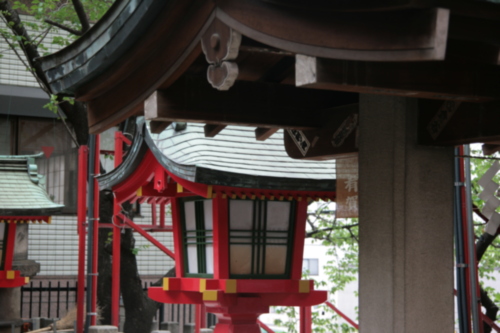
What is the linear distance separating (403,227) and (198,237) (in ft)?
15.5

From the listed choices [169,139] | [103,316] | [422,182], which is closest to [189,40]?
[422,182]

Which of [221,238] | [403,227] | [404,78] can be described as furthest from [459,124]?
[221,238]

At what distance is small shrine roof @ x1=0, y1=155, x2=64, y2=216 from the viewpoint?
13.7m

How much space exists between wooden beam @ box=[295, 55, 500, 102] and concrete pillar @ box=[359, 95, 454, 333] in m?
0.49

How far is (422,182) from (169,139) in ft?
16.3

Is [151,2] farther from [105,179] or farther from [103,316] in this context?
[103,316]

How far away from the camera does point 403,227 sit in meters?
4.12

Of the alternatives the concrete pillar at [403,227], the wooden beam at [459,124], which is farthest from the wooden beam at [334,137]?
the wooden beam at [459,124]

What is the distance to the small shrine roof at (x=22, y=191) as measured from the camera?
13.7m

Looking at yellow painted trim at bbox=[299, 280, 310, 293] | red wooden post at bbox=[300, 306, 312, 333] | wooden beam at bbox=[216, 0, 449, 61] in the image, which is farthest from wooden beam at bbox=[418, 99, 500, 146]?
red wooden post at bbox=[300, 306, 312, 333]

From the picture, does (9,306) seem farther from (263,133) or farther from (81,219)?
(263,133)

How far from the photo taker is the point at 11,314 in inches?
560

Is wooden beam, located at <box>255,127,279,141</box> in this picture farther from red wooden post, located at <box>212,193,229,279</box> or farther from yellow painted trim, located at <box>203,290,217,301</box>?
yellow painted trim, located at <box>203,290,217,301</box>

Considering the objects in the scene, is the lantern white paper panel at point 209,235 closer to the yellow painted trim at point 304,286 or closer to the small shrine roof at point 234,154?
the small shrine roof at point 234,154
